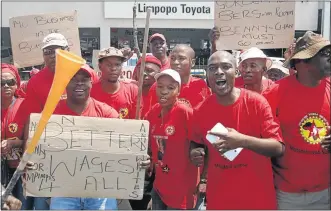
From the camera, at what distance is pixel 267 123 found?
337 centimetres

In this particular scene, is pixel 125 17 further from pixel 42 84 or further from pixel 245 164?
pixel 245 164

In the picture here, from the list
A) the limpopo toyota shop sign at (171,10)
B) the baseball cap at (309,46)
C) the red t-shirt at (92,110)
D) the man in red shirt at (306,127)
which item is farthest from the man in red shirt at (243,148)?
the limpopo toyota shop sign at (171,10)

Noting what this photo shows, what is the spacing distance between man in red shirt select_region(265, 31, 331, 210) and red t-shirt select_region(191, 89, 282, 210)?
0.15 meters

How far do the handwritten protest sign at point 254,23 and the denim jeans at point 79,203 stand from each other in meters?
2.34

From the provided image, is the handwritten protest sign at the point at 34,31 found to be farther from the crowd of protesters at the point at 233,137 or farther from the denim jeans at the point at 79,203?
the denim jeans at the point at 79,203

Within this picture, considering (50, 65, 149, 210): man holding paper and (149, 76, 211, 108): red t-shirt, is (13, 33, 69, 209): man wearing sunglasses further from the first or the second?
(149, 76, 211, 108): red t-shirt

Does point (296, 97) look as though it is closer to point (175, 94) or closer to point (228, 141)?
point (228, 141)

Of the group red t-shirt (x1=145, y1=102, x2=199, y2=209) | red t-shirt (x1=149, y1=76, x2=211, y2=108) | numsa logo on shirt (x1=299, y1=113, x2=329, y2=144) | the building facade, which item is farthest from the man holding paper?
the building facade

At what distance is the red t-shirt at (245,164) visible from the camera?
341 cm

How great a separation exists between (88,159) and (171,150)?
68 cm

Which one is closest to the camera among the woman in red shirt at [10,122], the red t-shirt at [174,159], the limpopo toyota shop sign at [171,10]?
the red t-shirt at [174,159]

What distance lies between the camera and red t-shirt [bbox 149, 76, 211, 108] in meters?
4.71

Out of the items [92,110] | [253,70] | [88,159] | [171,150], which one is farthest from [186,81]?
[88,159]

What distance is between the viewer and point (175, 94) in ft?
13.6
